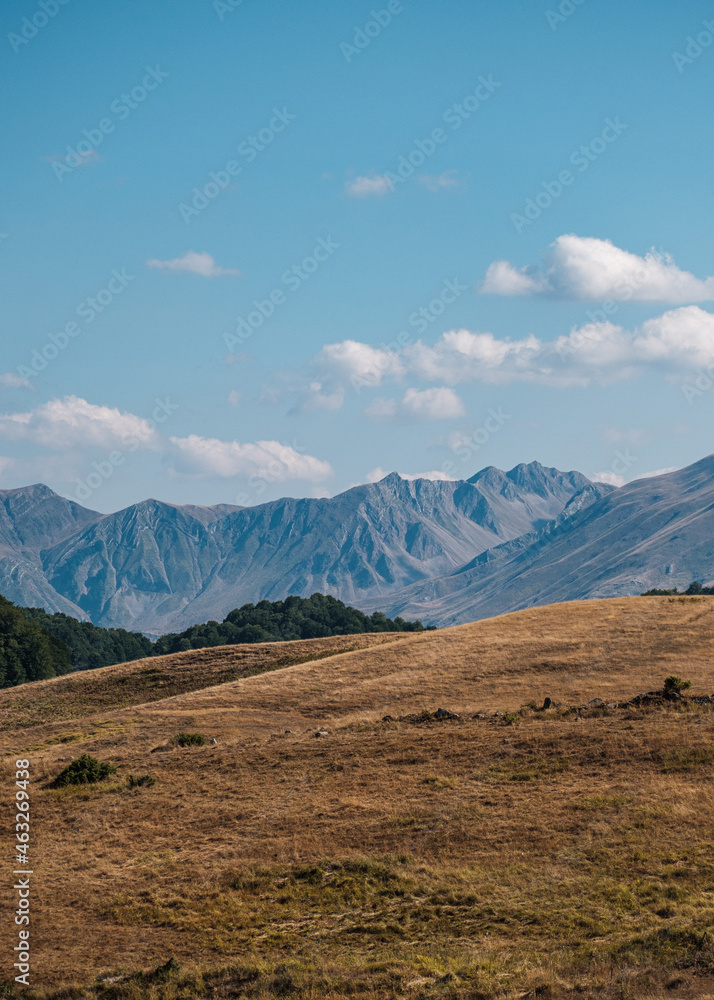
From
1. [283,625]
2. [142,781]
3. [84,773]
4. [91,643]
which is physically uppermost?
[91,643]

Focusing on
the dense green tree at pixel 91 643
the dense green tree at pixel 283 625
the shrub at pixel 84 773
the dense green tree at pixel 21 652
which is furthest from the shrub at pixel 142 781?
the dense green tree at pixel 91 643

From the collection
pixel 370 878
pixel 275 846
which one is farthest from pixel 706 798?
pixel 275 846

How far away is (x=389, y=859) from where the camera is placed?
78.1 feet

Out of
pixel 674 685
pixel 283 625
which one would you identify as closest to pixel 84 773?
pixel 674 685

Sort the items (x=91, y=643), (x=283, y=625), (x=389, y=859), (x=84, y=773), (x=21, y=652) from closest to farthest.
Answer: (x=389, y=859) < (x=84, y=773) < (x=21, y=652) < (x=91, y=643) < (x=283, y=625)

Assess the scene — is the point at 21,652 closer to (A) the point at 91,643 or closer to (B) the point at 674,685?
(A) the point at 91,643

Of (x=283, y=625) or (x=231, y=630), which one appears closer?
(x=231, y=630)

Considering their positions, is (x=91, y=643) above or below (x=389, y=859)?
above

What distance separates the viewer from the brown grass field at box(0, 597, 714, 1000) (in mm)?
17516

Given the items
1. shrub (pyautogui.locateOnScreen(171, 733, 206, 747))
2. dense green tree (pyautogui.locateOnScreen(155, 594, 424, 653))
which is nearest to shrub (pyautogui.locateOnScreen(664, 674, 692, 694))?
Answer: shrub (pyautogui.locateOnScreen(171, 733, 206, 747))

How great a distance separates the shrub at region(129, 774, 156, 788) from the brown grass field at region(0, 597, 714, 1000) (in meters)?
0.41

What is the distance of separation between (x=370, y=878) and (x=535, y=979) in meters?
7.33

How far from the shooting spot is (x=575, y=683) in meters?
50.4

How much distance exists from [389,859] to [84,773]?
52.8 feet
